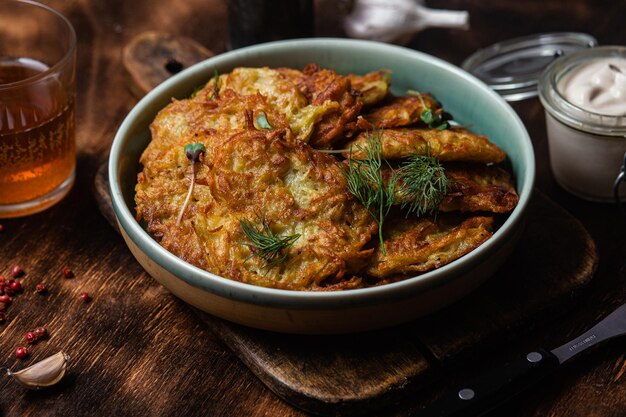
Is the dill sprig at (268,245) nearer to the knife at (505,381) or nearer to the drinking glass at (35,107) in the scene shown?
the knife at (505,381)

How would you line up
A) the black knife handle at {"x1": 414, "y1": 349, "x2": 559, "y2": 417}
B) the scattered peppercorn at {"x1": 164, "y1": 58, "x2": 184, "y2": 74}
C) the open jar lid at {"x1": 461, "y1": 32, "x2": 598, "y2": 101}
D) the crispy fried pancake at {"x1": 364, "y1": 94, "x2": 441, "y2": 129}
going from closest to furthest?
1. the black knife handle at {"x1": 414, "y1": 349, "x2": 559, "y2": 417}
2. the crispy fried pancake at {"x1": 364, "y1": 94, "x2": 441, "y2": 129}
3. the scattered peppercorn at {"x1": 164, "y1": 58, "x2": 184, "y2": 74}
4. the open jar lid at {"x1": 461, "y1": 32, "x2": 598, "y2": 101}

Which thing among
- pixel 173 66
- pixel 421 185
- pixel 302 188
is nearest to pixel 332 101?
pixel 302 188

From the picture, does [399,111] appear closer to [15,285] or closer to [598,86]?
[598,86]

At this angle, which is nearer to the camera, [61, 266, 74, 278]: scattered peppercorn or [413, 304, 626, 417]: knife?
[413, 304, 626, 417]: knife

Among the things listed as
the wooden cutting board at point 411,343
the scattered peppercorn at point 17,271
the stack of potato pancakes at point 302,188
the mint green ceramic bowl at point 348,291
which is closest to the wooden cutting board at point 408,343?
the wooden cutting board at point 411,343

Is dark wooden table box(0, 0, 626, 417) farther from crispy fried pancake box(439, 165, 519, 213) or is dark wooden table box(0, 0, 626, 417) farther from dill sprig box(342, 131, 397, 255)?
dill sprig box(342, 131, 397, 255)

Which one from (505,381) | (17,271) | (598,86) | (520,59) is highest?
(598,86)

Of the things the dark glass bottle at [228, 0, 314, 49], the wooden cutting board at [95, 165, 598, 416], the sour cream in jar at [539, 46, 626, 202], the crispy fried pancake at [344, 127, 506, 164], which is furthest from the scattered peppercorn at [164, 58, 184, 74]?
the sour cream in jar at [539, 46, 626, 202]
